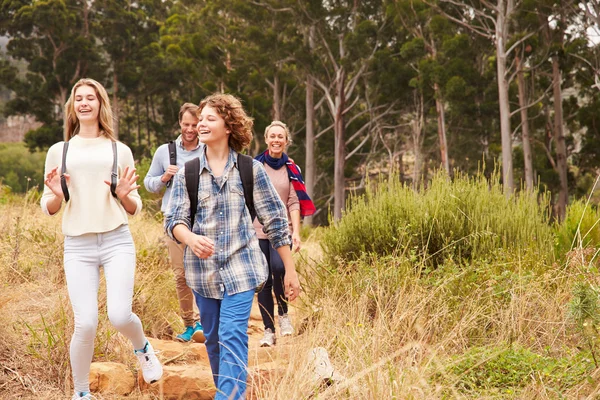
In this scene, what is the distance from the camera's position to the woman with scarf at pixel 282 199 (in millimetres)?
5031

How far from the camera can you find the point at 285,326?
5.16m

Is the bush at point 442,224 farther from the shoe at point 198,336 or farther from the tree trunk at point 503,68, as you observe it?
the tree trunk at point 503,68

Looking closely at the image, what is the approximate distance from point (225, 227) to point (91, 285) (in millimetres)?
790

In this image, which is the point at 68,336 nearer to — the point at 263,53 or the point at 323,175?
the point at 263,53

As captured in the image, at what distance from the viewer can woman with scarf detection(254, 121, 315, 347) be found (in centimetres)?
503

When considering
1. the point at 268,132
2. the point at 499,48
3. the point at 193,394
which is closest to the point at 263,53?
the point at 499,48

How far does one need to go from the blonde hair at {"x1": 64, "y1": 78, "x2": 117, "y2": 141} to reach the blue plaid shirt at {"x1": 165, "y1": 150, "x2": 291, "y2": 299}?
71 cm

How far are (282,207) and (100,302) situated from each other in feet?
7.57

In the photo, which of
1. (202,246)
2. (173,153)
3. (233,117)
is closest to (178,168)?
(173,153)

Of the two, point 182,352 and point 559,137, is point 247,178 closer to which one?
point 182,352

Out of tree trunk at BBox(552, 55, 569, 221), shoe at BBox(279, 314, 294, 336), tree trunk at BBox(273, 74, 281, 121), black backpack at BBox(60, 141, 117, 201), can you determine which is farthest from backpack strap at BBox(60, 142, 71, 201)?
tree trunk at BBox(273, 74, 281, 121)

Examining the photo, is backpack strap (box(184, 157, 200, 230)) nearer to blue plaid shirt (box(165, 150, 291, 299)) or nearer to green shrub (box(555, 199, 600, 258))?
blue plaid shirt (box(165, 150, 291, 299))

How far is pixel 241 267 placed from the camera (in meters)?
3.06

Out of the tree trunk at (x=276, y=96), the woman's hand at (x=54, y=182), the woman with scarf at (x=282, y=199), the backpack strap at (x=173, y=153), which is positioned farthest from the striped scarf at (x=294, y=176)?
the tree trunk at (x=276, y=96)
